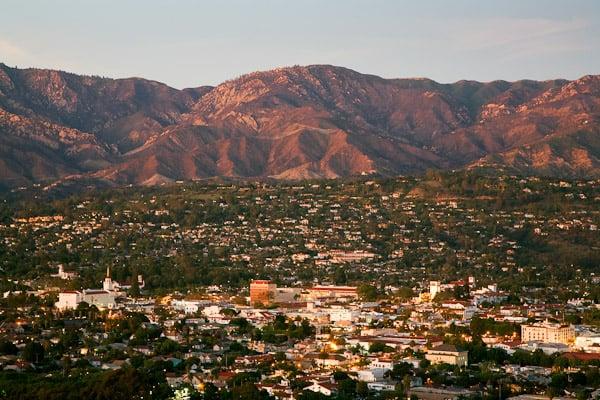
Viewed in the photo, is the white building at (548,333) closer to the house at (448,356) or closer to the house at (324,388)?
the house at (448,356)

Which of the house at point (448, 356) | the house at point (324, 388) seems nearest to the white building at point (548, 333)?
A: the house at point (448, 356)

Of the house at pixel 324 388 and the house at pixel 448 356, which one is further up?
the house at pixel 448 356

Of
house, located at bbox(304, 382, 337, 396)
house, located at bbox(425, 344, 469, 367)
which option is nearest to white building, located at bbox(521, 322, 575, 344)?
house, located at bbox(425, 344, 469, 367)

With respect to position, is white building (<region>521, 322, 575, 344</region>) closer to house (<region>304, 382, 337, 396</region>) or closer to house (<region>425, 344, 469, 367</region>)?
house (<region>425, 344, 469, 367</region>)

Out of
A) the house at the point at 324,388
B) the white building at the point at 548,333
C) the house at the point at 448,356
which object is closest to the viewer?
Result: the house at the point at 324,388

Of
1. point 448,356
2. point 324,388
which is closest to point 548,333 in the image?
point 448,356

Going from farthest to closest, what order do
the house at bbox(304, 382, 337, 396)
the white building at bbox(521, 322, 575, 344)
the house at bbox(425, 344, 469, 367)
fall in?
the white building at bbox(521, 322, 575, 344)
the house at bbox(425, 344, 469, 367)
the house at bbox(304, 382, 337, 396)

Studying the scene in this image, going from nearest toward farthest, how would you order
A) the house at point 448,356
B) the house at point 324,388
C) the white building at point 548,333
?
the house at point 324,388
the house at point 448,356
the white building at point 548,333

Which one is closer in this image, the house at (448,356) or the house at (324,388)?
the house at (324,388)

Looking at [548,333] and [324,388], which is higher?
[548,333]

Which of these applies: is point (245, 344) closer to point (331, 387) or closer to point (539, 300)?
point (331, 387)

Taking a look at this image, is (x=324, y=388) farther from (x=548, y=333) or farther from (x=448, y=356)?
(x=548, y=333)

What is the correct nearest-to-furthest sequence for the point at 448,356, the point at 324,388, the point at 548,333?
the point at 324,388 → the point at 448,356 → the point at 548,333
